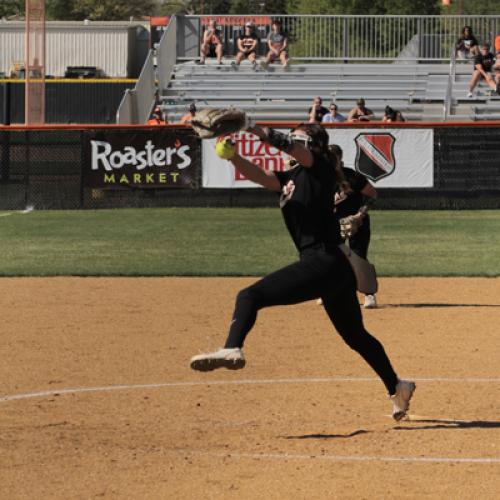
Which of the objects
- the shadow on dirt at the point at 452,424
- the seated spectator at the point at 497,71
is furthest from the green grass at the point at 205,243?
the shadow on dirt at the point at 452,424

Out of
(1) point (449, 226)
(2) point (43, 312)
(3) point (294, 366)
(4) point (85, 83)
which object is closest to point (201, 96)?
(1) point (449, 226)

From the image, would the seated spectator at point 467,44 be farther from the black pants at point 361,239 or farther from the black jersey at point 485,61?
the black pants at point 361,239

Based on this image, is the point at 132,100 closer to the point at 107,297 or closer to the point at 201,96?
the point at 201,96

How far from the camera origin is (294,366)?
1112 cm

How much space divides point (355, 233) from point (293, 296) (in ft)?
20.5

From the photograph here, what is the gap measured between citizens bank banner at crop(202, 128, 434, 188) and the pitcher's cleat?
19.9 meters

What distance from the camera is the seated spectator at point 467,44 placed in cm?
3644

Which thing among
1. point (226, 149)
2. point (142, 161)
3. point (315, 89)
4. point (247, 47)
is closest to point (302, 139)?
point (226, 149)

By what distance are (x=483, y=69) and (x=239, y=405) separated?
27038 millimetres

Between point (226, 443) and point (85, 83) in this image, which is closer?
point (226, 443)

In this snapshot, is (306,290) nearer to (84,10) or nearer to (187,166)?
(187,166)

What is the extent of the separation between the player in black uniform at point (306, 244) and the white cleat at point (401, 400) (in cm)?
71

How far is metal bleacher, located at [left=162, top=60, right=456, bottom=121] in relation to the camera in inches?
1407

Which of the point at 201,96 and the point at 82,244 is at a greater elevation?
the point at 201,96
